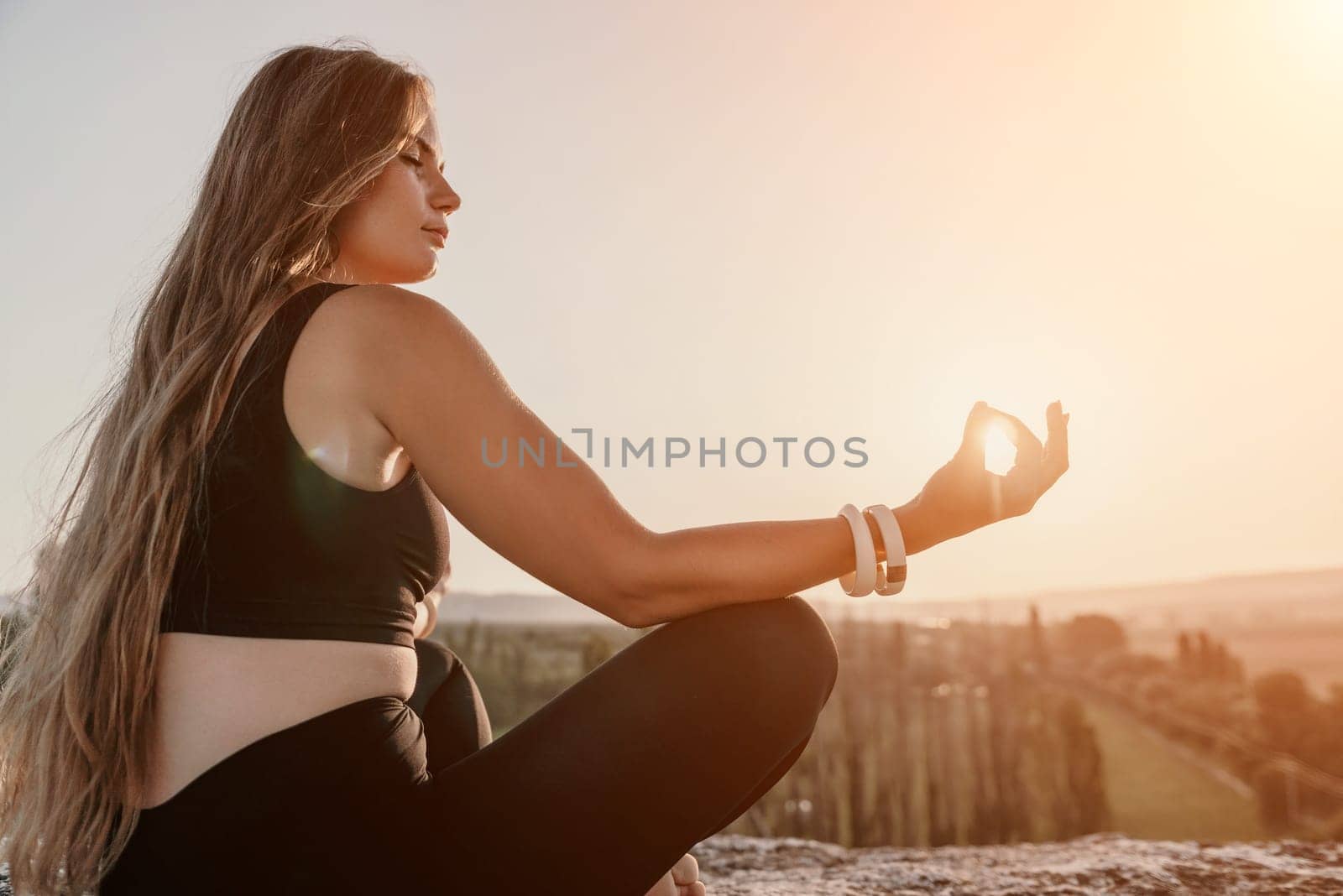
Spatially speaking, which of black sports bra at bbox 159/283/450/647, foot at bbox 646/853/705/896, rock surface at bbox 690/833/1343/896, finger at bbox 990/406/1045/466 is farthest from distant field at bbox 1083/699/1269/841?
black sports bra at bbox 159/283/450/647

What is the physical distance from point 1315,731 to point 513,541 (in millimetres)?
3136

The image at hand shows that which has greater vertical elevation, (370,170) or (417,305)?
(370,170)

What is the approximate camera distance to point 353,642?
1.18 meters

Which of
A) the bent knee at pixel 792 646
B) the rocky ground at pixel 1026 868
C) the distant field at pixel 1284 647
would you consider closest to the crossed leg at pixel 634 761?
the bent knee at pixel 792 646

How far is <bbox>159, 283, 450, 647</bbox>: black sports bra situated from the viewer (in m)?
1.15

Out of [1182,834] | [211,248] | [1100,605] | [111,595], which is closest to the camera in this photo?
[111,595]

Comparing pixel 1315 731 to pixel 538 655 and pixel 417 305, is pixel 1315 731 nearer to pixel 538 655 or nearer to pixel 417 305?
pixel 538 655

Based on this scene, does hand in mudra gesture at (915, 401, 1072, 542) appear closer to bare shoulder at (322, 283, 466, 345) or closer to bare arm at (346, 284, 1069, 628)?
bare arm at (346, 284, 1069, 628)

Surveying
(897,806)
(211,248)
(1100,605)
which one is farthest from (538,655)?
(211,248)

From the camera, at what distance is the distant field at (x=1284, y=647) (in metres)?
3.32

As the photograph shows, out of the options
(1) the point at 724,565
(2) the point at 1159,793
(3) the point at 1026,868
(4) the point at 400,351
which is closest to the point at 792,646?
(1) the point at 724,565

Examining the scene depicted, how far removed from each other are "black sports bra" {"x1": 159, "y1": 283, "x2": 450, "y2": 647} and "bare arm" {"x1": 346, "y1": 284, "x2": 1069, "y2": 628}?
88mm

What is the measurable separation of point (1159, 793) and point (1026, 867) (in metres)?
0.84

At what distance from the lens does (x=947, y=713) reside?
3.29 metres
